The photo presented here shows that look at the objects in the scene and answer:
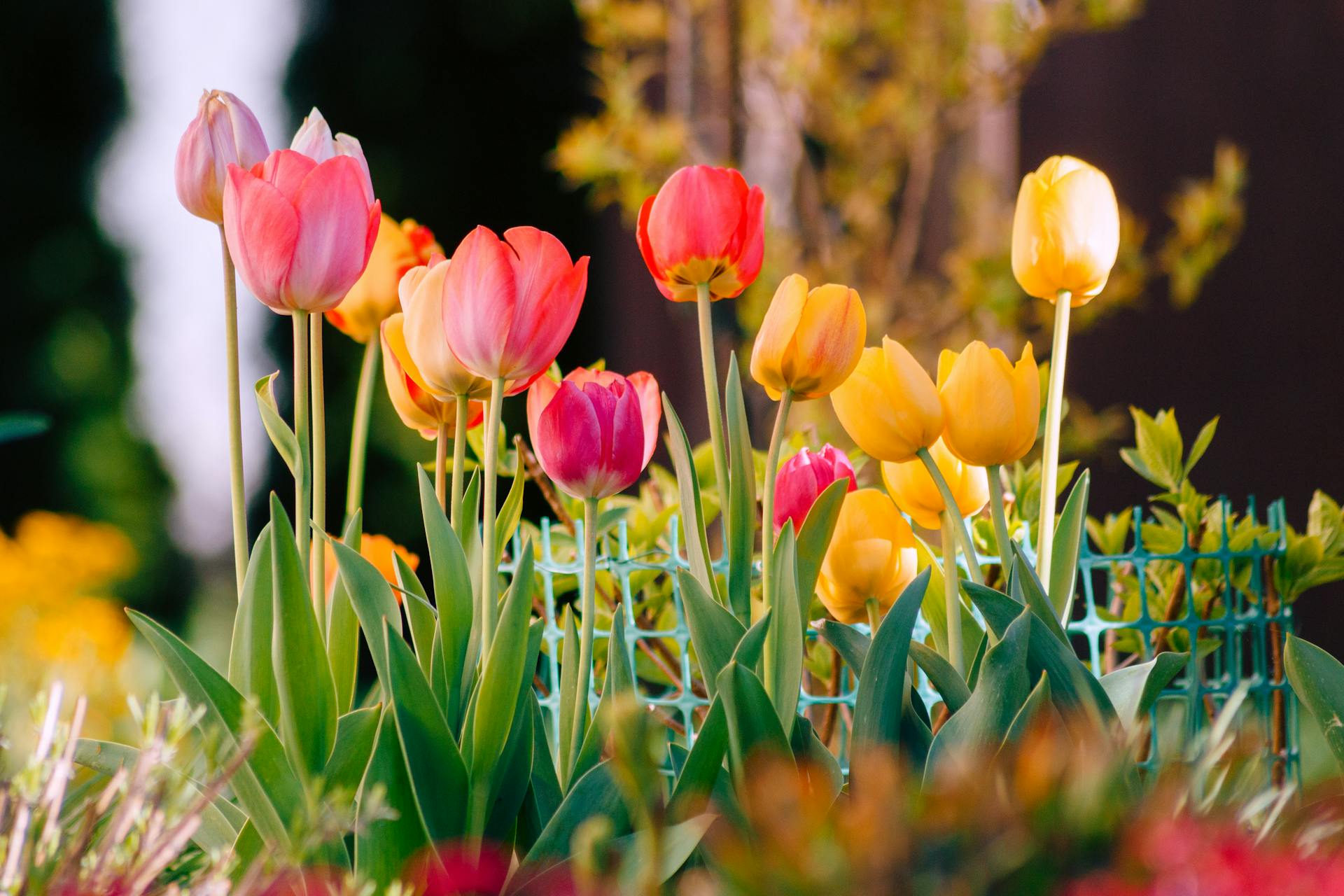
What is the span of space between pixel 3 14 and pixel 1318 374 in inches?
135

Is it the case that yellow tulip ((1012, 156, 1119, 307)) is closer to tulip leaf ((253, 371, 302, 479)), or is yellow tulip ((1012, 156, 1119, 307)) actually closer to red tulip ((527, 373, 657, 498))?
red tulip ((527, 373, 657, 498))

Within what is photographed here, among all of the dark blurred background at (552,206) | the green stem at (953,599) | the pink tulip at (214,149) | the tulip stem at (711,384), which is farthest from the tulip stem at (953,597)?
the dark blurred background at (552,206)

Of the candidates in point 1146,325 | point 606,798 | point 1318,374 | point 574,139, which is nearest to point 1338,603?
point 1318,374

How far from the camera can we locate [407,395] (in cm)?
57

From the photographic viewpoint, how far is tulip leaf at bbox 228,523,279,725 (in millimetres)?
501

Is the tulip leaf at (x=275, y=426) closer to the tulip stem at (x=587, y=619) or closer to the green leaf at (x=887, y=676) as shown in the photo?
the tulip stem at (x=587, y=619)

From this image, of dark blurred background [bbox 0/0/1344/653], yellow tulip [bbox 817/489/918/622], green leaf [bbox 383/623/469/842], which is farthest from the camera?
dark blurred background [bbox 0/0/1344/653]

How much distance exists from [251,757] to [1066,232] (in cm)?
42

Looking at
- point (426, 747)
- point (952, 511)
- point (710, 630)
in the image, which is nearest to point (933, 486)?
point (952, 511)

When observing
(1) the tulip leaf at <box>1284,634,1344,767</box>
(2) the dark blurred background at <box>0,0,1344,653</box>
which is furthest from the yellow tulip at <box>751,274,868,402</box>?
(2) the dark blurred background at <box>0,0,1344,653</box>

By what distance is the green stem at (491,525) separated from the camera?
470 mm

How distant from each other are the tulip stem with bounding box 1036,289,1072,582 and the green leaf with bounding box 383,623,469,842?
28 centimetres

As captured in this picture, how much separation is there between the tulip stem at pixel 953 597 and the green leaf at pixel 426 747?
0.22 meters

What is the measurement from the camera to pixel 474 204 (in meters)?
3.25
